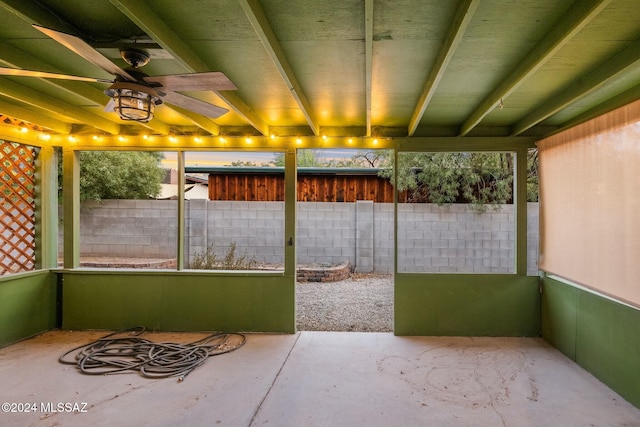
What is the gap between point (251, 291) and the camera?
3.66m

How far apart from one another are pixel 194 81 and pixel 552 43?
6.17 feet

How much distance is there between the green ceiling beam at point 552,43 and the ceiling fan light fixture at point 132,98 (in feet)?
6.94

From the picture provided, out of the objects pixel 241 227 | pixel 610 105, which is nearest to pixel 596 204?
pixel 610 105

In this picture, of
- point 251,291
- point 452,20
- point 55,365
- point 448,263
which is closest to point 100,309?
point 55,365

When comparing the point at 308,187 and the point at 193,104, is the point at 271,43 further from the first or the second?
the point at 308,187

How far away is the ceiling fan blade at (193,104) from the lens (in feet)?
6.61

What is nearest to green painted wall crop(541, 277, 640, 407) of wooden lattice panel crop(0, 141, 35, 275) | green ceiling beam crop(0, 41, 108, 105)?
green ceiling beam crop(0, 41, 108, 105)

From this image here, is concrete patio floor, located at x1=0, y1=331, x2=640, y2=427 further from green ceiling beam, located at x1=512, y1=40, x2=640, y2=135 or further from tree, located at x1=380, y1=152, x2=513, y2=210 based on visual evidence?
tree, located at x1=380, y1=152, x2=513, y2=210

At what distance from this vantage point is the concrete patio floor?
212cm

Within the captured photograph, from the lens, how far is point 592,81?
7.24ft

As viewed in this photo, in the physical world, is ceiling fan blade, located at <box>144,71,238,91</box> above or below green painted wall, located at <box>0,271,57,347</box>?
above

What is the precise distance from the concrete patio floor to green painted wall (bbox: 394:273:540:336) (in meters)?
0.27

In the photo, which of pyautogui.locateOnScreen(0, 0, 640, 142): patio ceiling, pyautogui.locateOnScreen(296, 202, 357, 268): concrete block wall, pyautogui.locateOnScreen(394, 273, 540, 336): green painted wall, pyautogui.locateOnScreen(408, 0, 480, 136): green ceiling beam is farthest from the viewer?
pyautogui.locateOnScreen(296, 202, 357, 268): concrete block wall

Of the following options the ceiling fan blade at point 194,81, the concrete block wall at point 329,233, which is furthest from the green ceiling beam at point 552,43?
the concrete block wall at point 329,233
